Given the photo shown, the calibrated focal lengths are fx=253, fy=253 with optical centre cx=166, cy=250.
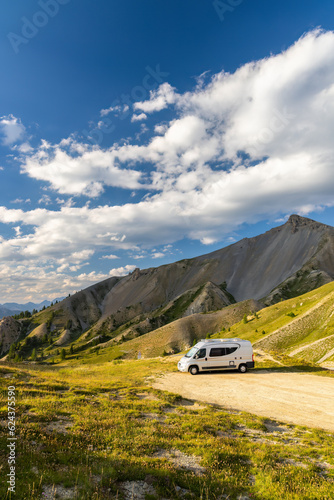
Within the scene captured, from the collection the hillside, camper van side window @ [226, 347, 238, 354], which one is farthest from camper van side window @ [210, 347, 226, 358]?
the hillside

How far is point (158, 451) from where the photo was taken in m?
9.79

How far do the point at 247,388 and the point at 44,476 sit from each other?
18.9 metres

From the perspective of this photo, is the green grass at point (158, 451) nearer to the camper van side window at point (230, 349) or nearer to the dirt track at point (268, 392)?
the dirt track at point (268, 392)

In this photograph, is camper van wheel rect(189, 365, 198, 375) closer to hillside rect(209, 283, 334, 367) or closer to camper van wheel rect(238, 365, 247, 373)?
camper van wheel rect(238, 365, 247, 373)

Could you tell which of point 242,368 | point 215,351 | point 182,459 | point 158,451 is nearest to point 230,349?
point 215,351

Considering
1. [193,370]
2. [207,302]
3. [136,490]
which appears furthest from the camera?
[207,302]

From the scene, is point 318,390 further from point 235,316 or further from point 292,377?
point 235,316

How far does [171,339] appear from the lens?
12125cm

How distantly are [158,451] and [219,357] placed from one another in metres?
20.7

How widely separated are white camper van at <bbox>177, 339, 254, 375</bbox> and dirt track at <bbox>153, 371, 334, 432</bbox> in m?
0.84

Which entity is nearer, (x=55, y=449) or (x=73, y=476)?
(x=73, y=476)

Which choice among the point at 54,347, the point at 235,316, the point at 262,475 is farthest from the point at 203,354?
the point at 54,347

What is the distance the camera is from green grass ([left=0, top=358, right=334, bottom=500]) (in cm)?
Answer: 733

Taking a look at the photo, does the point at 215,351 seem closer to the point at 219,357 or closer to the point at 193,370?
the point at 219,357
